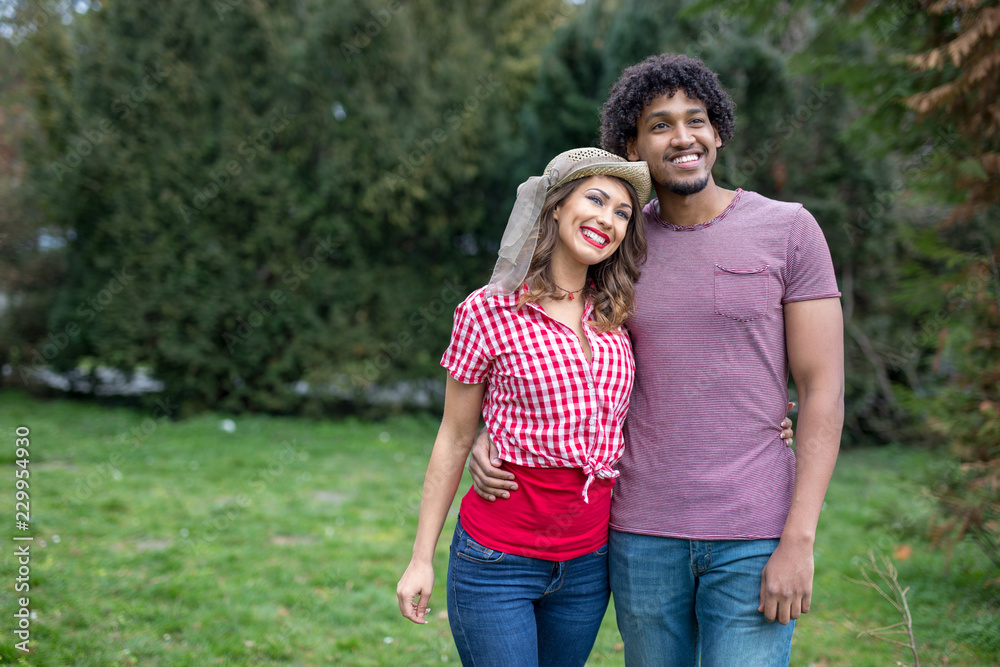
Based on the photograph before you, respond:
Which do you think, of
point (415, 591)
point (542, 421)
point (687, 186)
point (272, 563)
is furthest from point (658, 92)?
point (272, 563)

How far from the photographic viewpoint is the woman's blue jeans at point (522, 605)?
180 cm

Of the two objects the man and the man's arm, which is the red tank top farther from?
the man's arm

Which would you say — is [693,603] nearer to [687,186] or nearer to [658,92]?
[687,186]

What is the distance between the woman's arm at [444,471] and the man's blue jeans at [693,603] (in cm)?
46

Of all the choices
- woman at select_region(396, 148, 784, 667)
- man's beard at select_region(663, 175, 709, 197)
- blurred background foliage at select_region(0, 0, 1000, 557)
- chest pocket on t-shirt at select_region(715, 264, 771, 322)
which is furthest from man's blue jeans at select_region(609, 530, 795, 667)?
blurred background foliage at select_region(0, 0, 1000, 557)

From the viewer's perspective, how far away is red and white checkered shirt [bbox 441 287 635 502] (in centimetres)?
Answer: 184

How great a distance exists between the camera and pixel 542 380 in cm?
184

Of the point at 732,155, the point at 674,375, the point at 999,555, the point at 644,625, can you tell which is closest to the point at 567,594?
the point at 644,625

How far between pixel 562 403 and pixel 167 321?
6977 mm

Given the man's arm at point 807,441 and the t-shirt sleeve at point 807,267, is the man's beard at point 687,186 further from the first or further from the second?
the man's arm at point 807,441

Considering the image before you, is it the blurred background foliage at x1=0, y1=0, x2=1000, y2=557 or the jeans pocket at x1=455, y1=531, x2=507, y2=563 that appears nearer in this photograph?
the jeans pocket at x1=455, y1=531, x2=507, y2=563

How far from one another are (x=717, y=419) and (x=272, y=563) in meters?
3.33

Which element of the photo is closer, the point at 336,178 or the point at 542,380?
the point at 542,380

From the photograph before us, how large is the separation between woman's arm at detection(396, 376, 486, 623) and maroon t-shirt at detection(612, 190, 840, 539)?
0.44 m
